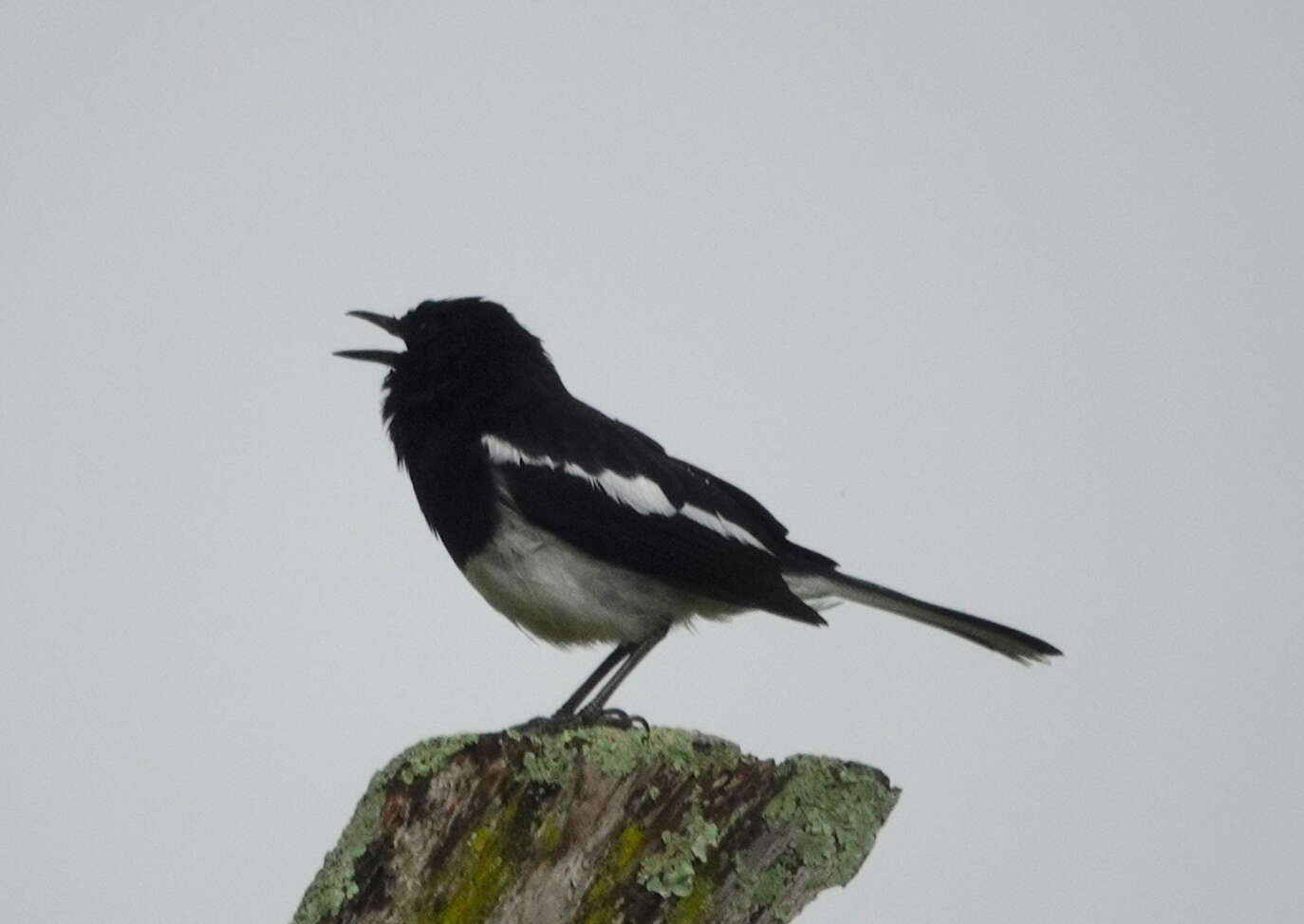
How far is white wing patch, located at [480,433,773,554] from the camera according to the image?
6.67m

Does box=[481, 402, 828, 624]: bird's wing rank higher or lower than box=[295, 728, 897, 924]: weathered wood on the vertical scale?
higher

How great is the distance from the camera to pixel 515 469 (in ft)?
21.8

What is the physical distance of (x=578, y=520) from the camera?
6559 mm

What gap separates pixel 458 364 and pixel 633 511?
1.06 meters

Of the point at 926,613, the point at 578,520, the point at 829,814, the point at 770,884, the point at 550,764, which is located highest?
the point at 926,613

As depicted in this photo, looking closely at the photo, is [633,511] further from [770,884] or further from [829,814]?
[770,884]

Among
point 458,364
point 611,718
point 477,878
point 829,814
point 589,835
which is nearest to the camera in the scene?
point 477,878

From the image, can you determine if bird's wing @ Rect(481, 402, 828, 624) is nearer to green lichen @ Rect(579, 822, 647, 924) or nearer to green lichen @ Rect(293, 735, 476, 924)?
green lichen @ Rect(293, 735, 476, 924)

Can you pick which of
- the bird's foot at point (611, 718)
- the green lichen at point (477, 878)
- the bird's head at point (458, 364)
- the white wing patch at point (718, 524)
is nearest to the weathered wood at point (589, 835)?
the green lichen at point (477, 878)

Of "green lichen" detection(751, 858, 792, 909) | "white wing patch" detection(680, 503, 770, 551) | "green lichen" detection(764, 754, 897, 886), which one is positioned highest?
"white wing patch" detection(680, 503, 770, 551)

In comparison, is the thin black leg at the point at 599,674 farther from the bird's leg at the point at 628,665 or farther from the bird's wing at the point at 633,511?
the bird's wing at the point at 633,511

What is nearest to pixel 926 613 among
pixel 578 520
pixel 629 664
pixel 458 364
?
pixel 629 664

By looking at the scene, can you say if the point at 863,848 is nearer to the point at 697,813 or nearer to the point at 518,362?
the point at 697,813

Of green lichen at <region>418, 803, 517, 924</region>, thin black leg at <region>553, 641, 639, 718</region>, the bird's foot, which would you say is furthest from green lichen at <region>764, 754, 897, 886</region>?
thin black leg at <region>553, 641, 639, 718</region>
